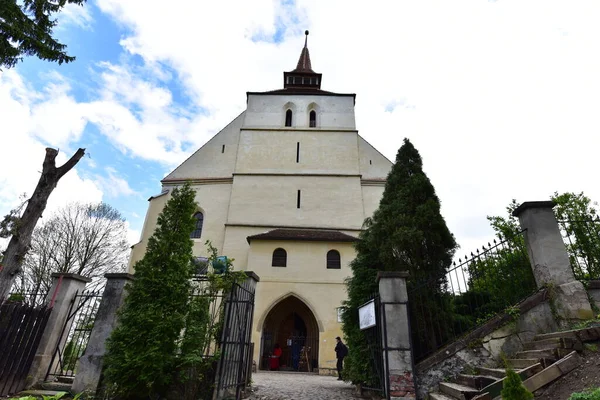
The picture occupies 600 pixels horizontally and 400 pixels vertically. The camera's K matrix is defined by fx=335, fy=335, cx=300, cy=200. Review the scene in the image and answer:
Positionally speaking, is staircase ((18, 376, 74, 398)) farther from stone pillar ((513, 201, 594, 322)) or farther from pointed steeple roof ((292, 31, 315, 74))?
pointed steeple roof ((292, 31, 315, 74))

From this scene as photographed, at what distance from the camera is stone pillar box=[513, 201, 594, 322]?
512 centimetres

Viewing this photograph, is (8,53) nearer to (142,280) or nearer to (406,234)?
(142,280)

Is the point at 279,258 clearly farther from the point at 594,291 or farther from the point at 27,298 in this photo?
the point at 594,291

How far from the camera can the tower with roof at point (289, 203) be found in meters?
15.9

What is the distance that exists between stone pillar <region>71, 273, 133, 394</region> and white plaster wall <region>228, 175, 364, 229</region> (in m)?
12.8

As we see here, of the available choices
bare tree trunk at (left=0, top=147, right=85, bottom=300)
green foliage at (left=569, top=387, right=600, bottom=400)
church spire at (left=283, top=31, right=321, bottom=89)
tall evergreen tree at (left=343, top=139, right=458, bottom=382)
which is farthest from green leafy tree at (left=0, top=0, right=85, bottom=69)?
church spire at (left=283, top=31, right=321, bottom=89)

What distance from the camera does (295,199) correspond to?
2011 cm

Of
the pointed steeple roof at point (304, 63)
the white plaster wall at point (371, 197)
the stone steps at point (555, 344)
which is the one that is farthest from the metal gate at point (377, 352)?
the pointed steeple roof at point (304, 63)

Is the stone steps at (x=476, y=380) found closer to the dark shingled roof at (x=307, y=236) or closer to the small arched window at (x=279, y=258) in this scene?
the dark shingled roof at (x=307, y=236)

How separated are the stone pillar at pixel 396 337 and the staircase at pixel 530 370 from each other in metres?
0.45

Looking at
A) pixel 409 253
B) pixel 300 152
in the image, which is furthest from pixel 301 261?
pixel 409 253

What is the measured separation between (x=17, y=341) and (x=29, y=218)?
2.67 m

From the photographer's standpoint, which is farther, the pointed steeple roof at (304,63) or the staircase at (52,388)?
the pointed steeple roof at (304,63)

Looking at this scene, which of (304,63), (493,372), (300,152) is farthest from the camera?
(304,63)
